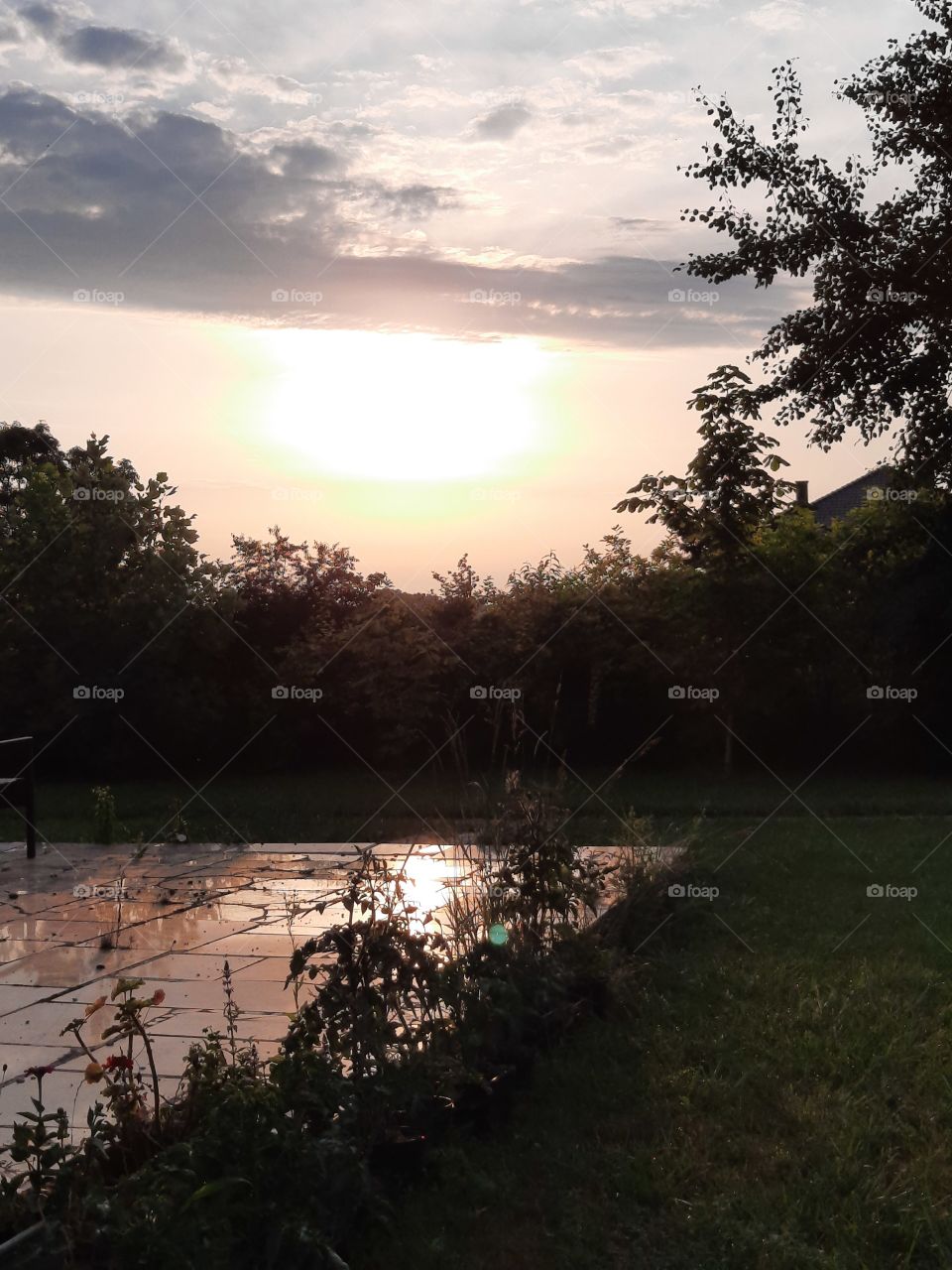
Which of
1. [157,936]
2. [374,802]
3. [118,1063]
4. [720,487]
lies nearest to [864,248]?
[720,487]

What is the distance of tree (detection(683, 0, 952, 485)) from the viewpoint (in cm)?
1588

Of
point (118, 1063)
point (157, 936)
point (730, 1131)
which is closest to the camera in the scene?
point (118, 1063)

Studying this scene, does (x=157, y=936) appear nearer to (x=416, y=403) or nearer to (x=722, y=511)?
(x=416, y=403)

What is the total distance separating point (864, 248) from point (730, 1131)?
14759 millimetres

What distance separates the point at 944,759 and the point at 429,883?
9.35 meters

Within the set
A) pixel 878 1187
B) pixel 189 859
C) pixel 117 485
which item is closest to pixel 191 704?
pixel 117 485

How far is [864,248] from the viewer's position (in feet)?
53.1

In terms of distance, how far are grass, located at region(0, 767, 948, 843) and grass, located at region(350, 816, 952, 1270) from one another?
3.34m

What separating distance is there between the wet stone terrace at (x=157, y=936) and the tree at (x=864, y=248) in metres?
10.4

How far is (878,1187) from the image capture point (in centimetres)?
323

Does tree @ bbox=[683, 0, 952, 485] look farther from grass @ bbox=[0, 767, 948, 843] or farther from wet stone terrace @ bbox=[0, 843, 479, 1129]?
wet stone terrace @ bbox=[0, 843, 479, 1129]

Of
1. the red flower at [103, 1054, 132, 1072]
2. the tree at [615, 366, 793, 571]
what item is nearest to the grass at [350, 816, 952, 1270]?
the red flower at [103, 1054, 132, 1072]

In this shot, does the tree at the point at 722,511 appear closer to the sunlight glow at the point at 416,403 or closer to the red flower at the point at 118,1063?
the sunlight glow at the point at 416,403

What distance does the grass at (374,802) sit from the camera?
970 cm
